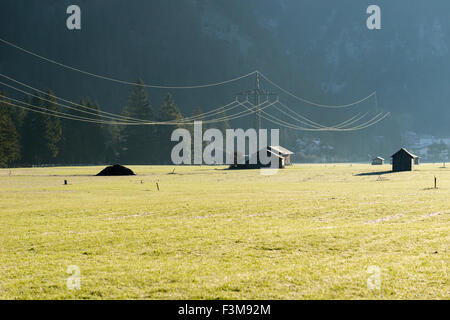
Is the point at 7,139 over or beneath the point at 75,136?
beneath

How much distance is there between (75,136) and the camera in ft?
382

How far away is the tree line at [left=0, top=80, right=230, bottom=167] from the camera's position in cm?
9944

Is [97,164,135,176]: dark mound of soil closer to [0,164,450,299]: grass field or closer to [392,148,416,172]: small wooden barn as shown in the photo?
[0,164,450,299]: grass field

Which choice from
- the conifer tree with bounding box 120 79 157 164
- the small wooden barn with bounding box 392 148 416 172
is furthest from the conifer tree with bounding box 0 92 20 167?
the small wooden barn with bounding box 392 148 416 172

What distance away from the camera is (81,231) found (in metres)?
17.2

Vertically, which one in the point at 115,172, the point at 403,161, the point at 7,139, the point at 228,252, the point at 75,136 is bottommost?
the point at 228,252

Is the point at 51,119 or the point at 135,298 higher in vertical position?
the point at 51,119

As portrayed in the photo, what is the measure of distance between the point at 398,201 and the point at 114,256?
19.8m

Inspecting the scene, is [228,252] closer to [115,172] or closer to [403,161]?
[115,172]

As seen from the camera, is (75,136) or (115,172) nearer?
(115,172)

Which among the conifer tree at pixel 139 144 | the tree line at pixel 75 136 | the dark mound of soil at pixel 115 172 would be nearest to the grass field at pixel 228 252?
the dark mound of soil at pixel 115 172

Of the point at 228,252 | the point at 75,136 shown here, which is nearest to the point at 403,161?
the point at 228,252
